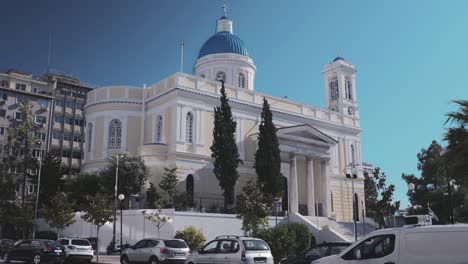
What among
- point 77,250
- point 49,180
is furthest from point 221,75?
point 77,250

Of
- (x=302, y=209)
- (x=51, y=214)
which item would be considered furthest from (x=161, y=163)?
(x=302, y=209)

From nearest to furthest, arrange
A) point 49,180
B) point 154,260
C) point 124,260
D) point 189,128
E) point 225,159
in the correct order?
point 154,260
point 124,260
point 225,159
point 49,180
point 189,128

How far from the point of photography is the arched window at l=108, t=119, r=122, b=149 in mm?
47750

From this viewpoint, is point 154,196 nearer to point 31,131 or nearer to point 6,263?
point 6,263

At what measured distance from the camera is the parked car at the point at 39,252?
22.8m

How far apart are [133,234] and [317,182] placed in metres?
24.3

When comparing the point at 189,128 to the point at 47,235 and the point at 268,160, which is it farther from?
the point at 47,235

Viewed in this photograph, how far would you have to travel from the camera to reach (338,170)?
56812 millimetres

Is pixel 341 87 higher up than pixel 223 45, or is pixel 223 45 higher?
pixel 223 45

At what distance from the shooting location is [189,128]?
4566 centimetres

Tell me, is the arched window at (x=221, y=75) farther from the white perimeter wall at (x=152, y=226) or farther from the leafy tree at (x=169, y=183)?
the white perimeter wall at (x=152, y=226)

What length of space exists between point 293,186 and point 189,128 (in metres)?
11.8

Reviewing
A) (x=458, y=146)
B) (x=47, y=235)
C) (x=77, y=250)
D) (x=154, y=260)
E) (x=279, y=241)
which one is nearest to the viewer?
(x=458, y=146)

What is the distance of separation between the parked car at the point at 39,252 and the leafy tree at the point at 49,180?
19940 mm
